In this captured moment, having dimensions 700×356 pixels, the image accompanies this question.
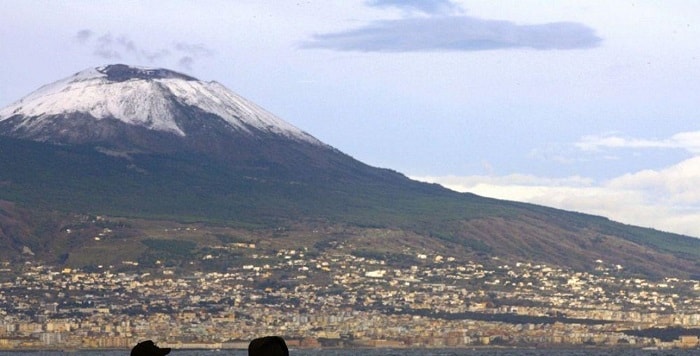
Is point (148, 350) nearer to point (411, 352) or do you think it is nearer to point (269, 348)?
point (269, 348)

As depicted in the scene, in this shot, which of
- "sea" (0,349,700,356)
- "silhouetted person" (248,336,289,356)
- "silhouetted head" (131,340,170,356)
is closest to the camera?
"silhouetted person" (248,336,289,356)

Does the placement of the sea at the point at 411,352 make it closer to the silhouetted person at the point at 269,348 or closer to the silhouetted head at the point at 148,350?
the silhouetted head at the point at 148,350

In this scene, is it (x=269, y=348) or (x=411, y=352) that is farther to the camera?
(x=411, y=352)

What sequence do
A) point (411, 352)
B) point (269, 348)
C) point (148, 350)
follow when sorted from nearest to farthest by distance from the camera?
point (269, 348)
point (148, 350)
point (411, 352)

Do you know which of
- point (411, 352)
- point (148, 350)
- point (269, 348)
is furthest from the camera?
point (411, 352)

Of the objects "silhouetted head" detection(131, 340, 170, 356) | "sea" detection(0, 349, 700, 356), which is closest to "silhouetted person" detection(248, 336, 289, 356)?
"silhouetted head" detection(131, 340, 170, 356)

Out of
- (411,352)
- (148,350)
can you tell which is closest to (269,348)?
(148,350)

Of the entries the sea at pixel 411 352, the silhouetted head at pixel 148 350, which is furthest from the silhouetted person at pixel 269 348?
the sea at pixel 411 352

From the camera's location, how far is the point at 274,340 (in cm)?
1024

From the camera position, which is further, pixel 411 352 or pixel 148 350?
pixel 411 352

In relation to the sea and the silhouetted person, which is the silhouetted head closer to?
the silhouetted person

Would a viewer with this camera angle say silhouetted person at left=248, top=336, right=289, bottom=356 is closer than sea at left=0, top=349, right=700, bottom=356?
Yes

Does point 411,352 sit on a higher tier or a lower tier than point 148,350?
higher

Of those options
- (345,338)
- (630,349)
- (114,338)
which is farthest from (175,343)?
(630,349)
